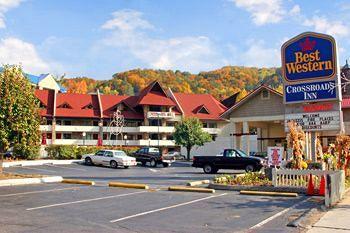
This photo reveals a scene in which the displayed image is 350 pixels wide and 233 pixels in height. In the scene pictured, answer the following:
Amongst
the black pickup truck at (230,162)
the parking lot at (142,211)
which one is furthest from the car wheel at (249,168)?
the parking lot at (142,211)

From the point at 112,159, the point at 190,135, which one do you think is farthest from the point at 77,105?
the point at 112,159

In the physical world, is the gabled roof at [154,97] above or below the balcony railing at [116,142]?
above

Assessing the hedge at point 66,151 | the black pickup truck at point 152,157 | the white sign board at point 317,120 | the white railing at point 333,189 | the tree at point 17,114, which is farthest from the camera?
the hedge at point 66,151

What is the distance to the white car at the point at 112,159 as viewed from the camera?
3719cm

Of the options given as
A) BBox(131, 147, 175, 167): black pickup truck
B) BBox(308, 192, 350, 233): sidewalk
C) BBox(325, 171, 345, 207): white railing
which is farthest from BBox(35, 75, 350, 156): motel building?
BBox(308, 192, 350, 233): sidewalk

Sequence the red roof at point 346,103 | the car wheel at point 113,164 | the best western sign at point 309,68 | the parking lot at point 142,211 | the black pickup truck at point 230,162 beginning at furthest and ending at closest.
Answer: the red roof at point 346,103 → the car wheel at point 113,164 → the black pickup truck at point 230,162 → the best western sign at point 309,68 → the parking lot at point 142,211

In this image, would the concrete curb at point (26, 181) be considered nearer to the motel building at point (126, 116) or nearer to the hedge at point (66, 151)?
the hedge at point (66, 151)

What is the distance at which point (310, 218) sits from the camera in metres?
11.5

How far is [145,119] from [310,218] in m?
61.0

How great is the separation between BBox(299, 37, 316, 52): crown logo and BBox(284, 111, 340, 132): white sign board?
3.21m

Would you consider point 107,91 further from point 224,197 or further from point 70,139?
point 224,197

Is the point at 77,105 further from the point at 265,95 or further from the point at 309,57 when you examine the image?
the point at 309,57

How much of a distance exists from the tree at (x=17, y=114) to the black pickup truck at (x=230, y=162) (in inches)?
461

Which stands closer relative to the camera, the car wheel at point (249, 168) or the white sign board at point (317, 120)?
the white sign board at point (317, 120)
